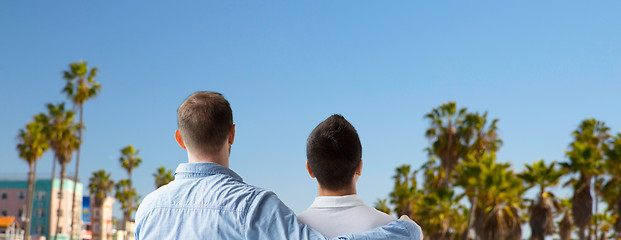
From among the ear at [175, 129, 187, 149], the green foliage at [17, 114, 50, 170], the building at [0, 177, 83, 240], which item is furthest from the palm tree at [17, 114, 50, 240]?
the ear at [175, 129, 187, 149]

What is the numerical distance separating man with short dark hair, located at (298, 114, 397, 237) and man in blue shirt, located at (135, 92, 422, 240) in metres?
0.27

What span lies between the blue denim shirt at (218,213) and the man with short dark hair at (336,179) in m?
0.27

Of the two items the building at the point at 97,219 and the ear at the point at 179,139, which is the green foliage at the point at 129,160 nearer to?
the building at the point at 97,219

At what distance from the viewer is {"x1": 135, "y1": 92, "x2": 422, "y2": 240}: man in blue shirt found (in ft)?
9.84

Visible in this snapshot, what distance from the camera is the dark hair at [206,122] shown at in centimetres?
328

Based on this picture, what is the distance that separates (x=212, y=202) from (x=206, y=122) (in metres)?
0.40

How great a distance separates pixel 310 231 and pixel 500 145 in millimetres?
55122

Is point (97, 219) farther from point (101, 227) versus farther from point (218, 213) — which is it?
point (218, 213)

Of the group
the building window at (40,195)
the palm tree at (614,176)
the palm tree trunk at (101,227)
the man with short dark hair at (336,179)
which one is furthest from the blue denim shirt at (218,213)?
the palm tree trunk at (101,227)

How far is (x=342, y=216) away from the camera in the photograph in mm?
3496

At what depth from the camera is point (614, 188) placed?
4700cm

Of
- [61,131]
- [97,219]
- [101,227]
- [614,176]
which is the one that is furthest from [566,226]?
[97,219]

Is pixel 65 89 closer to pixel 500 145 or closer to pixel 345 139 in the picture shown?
pixel 500 145

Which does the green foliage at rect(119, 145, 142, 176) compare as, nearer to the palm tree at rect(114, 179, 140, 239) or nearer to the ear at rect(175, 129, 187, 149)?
the palm tree at rect(114, 179, 140, 239)
